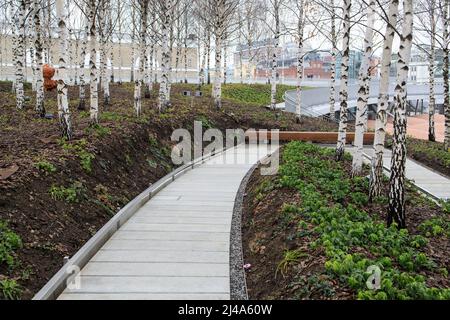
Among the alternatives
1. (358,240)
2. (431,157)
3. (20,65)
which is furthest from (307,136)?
(358,240)

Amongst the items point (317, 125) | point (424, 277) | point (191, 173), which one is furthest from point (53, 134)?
point (317, 125)

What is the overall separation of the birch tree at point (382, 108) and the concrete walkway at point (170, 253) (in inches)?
124

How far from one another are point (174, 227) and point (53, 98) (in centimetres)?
1496

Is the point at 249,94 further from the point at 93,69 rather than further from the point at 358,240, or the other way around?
the point at 358,240

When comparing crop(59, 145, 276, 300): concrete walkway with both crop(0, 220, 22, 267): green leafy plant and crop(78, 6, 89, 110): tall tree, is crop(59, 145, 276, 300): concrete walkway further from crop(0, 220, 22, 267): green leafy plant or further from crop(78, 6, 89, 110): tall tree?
crop(78, 6, 89, 110): tall tree

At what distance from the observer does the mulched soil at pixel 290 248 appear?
495 cm

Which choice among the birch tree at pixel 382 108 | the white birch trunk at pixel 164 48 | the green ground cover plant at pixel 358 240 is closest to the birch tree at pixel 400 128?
the green ground cover plant at pixel 358 240

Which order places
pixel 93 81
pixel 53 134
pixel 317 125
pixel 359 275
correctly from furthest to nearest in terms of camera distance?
pixel 317 125, pixel 93 81, pixel 53 134, pixel 359 275

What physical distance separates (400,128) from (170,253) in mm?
4320

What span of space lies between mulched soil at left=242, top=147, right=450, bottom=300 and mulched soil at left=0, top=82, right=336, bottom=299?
281 centimetres

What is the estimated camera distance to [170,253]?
280 inches

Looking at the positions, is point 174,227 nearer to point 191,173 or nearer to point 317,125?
point 191,173

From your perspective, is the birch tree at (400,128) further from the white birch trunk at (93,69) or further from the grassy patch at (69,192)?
the white birch trunk at (93,69)

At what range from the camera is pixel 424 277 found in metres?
5.15
